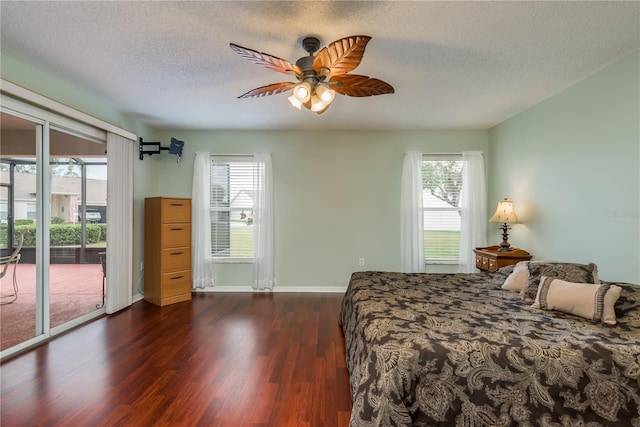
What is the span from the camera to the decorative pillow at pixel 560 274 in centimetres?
217

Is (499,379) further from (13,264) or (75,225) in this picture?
(75,225)

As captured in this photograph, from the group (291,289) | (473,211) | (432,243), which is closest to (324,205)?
(291,289)

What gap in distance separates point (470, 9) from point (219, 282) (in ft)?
14.4

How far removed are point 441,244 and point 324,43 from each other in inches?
136

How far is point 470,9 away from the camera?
182cm

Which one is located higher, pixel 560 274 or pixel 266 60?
pixel 266 60

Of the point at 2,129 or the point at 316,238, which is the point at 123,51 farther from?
the point at 316,238

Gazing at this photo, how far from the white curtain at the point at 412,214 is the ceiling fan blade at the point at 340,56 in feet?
8.82

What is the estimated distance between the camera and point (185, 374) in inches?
87.5

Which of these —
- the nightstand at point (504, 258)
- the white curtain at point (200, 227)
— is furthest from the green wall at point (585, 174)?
the white curtain at point (200, 227)

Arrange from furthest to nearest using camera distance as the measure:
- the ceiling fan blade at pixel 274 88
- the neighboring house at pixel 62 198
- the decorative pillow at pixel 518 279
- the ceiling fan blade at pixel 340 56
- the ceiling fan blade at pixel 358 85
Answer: the neighboring house at pixel 62 198
the decorative pillow at pixel 518 279
the ceiling fan blade at pixel 274 88
the ceiling fan blade at pixel 358 85
the ceiling fan blade at pixel 340 56

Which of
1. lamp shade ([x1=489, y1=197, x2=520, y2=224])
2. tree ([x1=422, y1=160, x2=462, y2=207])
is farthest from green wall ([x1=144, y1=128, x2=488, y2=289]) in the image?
lamp shade ([x1=489, y1=197, x2=520, y2=224])

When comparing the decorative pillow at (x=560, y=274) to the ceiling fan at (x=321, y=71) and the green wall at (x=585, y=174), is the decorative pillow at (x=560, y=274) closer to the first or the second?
the green wall at (x=585, y=174)

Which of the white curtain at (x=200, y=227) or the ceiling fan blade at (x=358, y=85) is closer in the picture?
the ceiling fan blade at (x=358, y=85)
